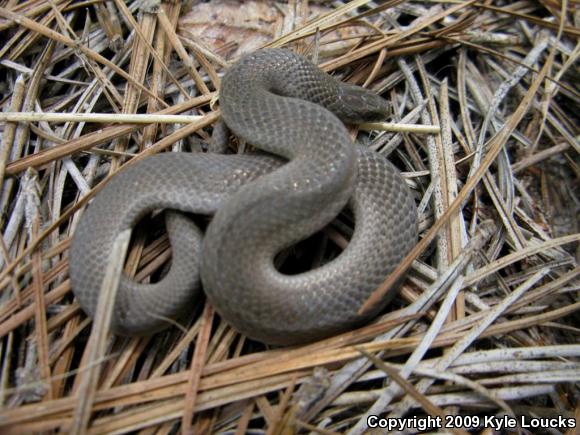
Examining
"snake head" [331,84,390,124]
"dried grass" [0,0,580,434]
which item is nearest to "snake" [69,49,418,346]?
"dried grass" [0,0,580,434]

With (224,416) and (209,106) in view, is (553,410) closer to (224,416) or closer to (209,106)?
(224,416)

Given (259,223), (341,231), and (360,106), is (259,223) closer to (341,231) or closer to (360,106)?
(341,231)

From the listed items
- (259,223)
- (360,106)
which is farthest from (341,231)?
(360,106)

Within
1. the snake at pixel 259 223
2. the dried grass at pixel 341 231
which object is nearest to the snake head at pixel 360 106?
the dried grass at pixel 341 231

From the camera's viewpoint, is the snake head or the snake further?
the snake head

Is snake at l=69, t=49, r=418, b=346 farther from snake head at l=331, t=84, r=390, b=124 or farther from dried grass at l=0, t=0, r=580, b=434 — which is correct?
snake head at l=331, t=84, r=390, b=124

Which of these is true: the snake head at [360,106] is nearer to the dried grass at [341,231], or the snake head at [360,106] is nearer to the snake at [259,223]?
the dried grass at [341,231]
